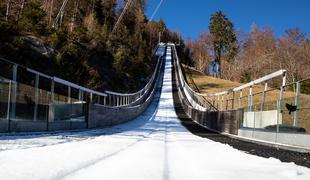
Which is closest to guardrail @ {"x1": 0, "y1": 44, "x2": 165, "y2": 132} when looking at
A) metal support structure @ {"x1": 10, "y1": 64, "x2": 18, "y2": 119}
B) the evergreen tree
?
metal support structure @ {"x1": 10, "y1": 64, "x2": 18, "y2": 119}

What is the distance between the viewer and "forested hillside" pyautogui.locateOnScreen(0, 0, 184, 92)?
28.2m

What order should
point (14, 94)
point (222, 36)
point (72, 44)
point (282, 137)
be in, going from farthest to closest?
point (222, 36)
point (72, 44)
point (14, 94)
point (282, 137)

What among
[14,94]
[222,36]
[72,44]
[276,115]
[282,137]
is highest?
[222,36]

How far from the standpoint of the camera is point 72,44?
34.7 m

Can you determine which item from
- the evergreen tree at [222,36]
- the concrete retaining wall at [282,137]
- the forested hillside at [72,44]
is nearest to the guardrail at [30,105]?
the concrete retaining wall at [282,137]

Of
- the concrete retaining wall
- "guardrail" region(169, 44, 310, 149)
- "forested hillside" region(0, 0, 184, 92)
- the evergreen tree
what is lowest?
the concrete retaining wall

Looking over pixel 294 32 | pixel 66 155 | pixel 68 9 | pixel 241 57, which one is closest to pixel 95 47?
pixel 68 9

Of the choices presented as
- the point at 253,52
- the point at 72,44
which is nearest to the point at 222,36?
the point at 253,52

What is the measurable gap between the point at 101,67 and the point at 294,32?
111ft

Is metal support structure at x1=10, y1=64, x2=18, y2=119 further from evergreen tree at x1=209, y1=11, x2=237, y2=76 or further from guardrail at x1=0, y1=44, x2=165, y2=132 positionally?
evergreen tree at x1=209, y1=11, x2=237, y2=76

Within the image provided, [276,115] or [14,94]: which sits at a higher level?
[14,94]

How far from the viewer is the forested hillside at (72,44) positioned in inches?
1110

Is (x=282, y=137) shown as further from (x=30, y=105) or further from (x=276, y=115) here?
(x=30, y=105)

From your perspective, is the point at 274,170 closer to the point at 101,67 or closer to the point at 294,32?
the point at 101,67
